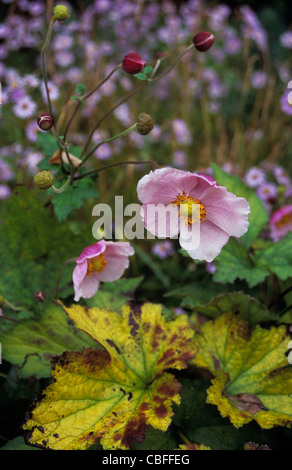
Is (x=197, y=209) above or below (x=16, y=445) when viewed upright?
above

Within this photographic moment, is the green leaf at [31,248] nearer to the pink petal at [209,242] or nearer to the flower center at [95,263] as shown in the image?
the flower center at [95,263]

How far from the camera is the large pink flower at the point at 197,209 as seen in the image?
0.91 meters

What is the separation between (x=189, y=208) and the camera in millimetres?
988

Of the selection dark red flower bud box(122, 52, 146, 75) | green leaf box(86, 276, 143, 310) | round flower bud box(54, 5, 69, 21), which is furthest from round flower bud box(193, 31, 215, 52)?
green leaf box(86, 276, 143, 310)

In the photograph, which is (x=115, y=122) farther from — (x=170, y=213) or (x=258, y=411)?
(x=258, y=411)

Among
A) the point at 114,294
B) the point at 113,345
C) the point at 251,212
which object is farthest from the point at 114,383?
the point at 251,212

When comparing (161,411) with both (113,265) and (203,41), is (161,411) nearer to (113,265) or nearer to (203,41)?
(113,265)

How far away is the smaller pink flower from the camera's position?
4.86 feet

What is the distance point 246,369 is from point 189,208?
0.41 m

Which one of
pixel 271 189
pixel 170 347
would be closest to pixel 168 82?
pixel 271 189

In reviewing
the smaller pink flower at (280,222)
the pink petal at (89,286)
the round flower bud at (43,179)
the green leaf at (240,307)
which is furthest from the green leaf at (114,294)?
the smaller pink flower at (280,222)

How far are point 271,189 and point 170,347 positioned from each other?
117 cm

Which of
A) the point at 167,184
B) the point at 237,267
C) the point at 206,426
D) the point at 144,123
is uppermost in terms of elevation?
the point at 144,123

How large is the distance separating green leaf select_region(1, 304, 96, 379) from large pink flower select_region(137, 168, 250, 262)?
0.34 meters
